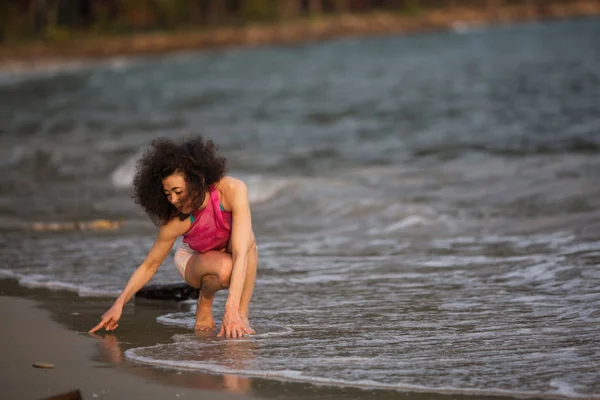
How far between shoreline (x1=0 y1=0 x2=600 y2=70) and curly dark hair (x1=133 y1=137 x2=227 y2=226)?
76552 millimetres

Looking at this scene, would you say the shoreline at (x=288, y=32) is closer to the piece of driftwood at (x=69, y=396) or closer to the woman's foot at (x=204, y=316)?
the woman's foot at (x=204, y=316)

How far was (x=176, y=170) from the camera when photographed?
240 inches

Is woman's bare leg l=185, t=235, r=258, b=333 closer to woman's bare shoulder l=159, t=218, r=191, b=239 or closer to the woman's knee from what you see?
the woman's knee

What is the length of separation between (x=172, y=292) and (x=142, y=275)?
1.11m

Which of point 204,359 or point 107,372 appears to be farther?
point 204,359

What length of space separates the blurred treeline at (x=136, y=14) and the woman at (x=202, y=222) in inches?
3754

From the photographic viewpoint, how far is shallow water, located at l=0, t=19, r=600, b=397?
5.86m

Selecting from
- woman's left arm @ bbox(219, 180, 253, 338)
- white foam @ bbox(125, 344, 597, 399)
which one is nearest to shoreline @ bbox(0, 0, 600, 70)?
woman's left arm @ bbox(219, 180, 253, 338)

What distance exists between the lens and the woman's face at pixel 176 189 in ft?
20.0

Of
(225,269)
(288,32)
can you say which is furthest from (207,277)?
(288,32)

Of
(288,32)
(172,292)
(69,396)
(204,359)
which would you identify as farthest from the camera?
(288,32)

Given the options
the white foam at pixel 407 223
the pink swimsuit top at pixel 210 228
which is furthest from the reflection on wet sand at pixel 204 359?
the white foam at pixel 407 223

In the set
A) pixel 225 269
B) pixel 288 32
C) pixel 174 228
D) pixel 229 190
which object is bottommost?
pixel 225 269

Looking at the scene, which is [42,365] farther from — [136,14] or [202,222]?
[136,14]
